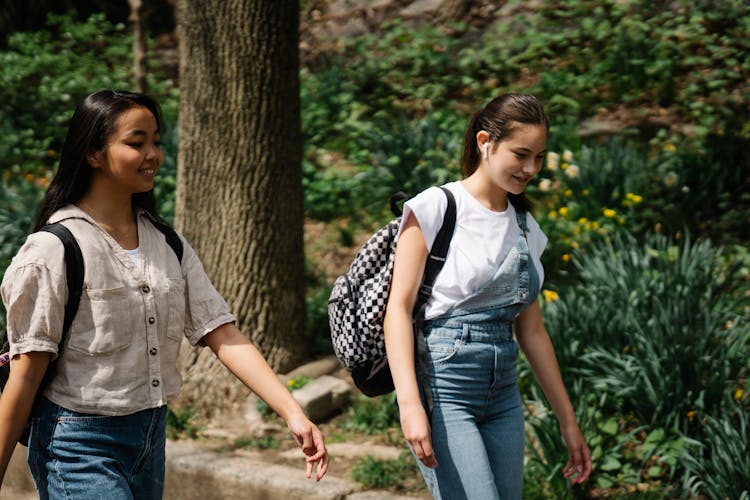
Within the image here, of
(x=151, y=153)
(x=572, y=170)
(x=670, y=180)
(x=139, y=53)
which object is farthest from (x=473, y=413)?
(x=139, y=53)

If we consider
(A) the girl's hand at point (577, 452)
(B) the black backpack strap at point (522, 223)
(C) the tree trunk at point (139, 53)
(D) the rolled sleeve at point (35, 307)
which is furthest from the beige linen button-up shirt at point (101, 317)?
(C) the tree trunk at point (139, 53)

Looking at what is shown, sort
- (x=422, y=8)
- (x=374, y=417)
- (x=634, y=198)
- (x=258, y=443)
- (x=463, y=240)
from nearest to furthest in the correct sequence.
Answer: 1. (x=463, y=240)
2. (x=258, y=443)
3. (x=374, y=417)
4. (x=634, y=198)
5. (x=422, y=8)

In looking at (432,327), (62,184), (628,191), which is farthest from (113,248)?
(628,191)

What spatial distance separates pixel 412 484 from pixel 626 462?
94 cm

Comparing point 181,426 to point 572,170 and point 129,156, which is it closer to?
point 129,156

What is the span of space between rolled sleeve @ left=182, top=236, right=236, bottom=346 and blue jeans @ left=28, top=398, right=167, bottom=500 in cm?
26

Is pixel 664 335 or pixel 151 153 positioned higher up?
pixel 151 153

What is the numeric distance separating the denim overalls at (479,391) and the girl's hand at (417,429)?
0.31 ft

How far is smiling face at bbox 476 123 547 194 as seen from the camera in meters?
2.41

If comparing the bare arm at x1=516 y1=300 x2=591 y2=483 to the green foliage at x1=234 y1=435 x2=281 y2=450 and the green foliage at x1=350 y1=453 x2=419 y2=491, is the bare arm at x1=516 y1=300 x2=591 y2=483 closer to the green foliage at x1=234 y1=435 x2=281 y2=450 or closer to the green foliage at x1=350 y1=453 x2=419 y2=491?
the green foliage at x1=350 y1=453 x2=419 y2=491

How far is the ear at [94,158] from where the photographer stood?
2.21 metres

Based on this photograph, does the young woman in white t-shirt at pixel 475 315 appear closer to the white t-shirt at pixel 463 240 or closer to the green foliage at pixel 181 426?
the white t-shirt at pixel 463 240

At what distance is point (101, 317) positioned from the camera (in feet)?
7.01

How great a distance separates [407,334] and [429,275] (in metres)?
0.19
